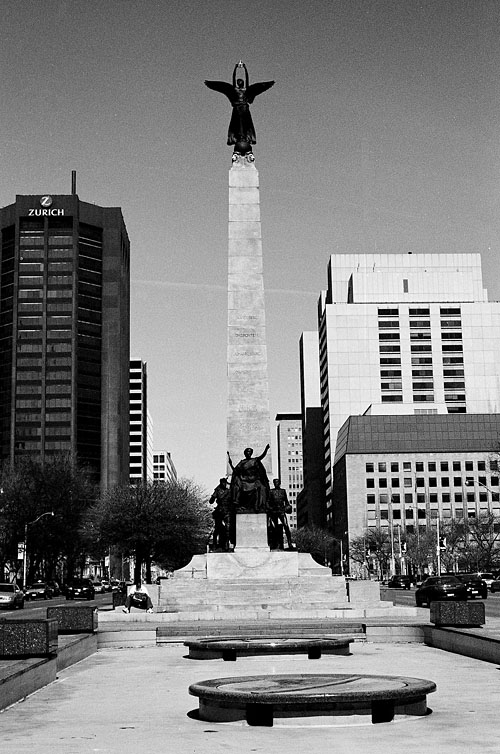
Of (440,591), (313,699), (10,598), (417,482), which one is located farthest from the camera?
(417,482)

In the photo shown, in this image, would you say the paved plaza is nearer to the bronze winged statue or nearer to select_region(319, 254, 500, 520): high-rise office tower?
the bronze winged statue

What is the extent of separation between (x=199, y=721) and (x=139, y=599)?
23091 millimetres

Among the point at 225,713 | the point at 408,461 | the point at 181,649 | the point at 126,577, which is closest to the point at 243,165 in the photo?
the point at 181,649

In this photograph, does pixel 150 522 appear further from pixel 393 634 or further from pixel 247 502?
pixel 393 634

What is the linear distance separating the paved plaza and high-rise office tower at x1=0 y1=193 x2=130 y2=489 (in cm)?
14816

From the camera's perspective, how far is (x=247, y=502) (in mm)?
37312

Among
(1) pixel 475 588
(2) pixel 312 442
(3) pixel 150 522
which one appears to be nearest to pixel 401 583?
(3) pixel 150 522

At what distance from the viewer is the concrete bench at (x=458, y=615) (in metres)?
22.0

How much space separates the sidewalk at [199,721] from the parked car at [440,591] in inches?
1065

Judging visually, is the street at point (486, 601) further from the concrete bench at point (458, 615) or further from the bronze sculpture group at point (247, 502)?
the concrete bench at point (458, 615)

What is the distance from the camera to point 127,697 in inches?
552

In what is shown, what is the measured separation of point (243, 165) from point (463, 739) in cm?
3344

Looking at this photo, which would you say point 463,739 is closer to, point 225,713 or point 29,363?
point 225,713

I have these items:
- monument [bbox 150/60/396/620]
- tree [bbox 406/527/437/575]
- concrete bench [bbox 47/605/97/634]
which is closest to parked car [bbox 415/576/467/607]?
monument [bbox 150/60/396/620]
